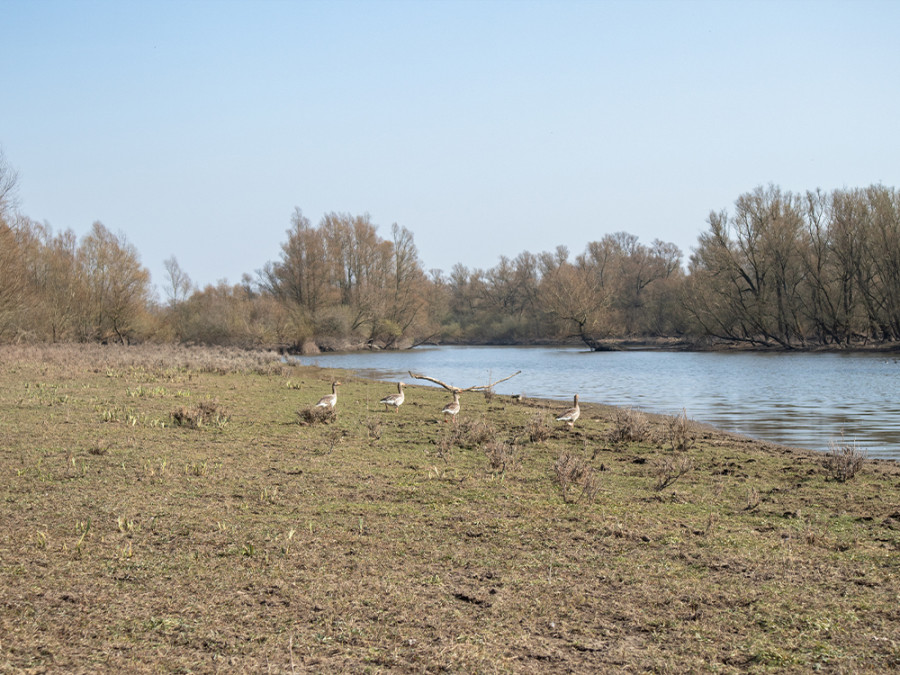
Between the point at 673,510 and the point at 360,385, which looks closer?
the point at 673,510

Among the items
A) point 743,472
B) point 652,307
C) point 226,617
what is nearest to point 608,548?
point 226,617

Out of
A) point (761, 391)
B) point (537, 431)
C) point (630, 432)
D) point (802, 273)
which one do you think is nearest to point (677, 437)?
point (630, 432)

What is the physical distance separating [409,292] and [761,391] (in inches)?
1926

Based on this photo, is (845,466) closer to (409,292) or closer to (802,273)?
(802,273)

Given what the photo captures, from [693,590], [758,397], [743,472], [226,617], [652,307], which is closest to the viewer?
[226,617]

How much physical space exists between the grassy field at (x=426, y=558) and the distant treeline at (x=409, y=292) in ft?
91.7

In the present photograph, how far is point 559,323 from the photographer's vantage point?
64688mm

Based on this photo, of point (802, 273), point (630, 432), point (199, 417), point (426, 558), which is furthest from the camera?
point (802, 273)

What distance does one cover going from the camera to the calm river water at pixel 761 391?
52.6 feet

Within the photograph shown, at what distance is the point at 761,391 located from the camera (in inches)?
1015

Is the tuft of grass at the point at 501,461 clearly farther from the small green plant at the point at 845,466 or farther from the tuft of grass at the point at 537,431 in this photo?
the small green plant at the point at 845,466

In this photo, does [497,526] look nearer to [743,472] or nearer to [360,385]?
[743,472]

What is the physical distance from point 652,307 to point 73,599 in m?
76.3

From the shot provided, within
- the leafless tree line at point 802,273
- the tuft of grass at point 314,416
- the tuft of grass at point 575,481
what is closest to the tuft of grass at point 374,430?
the tuft of grass at point 314,416
